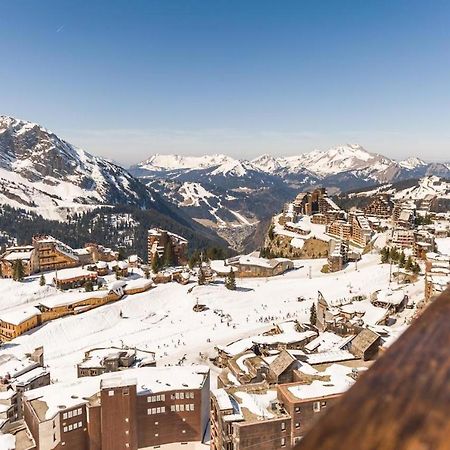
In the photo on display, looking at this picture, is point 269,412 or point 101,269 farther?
point 101,269

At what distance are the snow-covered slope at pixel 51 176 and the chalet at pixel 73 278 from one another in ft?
260

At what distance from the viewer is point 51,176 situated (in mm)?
156250

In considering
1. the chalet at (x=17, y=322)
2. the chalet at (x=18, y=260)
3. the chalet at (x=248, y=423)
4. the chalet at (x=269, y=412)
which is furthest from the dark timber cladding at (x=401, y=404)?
the chalet at (x=18, y=260)

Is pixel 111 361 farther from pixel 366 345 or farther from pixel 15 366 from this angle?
pixel 366 345

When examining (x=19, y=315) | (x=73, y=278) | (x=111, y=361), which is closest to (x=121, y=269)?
(x=73, y=278)

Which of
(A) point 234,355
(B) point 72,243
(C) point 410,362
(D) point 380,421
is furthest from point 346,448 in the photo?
(B) point 72,243

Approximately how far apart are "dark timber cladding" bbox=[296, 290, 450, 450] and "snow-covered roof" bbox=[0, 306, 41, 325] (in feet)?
135

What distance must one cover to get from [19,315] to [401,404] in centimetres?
4241

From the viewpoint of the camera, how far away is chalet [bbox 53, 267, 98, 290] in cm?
4806

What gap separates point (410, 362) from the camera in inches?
38.4

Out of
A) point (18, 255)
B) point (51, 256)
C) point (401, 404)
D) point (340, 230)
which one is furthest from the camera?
point (340, 230)

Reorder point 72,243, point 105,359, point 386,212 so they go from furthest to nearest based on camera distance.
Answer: point 72,243 < point 386,212 < point 105,359

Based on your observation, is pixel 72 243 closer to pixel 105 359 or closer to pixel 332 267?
pixel 332 267

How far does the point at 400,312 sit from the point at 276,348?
562 inches
